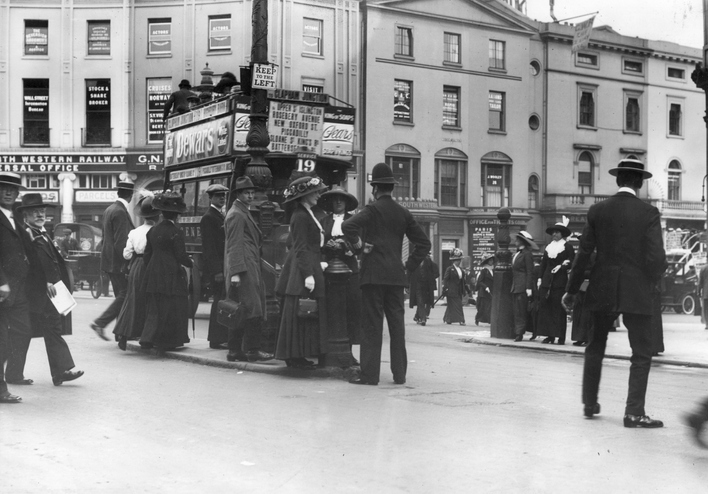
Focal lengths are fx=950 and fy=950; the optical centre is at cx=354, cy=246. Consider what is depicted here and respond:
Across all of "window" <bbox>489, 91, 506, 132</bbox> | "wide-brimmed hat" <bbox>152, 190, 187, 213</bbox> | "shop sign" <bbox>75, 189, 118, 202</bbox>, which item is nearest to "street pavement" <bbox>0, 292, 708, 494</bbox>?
"wide-brimmed hat" <bbox>152, 190, 187, 213</bbox>

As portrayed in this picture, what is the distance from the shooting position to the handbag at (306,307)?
9438 millimetres

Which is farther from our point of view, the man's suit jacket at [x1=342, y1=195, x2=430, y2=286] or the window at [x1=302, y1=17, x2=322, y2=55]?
the window at [x1=302, y1=17, x2=322, y2=55]

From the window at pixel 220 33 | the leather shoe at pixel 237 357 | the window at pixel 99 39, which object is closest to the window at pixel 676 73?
the window at pixel 220 33

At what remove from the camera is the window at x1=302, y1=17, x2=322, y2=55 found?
40469 millimetres

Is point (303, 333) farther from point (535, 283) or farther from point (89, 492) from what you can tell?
point (535, 283)

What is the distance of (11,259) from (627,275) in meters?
Answer: 5.18

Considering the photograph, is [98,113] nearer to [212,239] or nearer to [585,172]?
[585,172]

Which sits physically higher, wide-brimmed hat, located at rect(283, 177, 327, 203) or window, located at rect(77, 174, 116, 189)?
window, located at rect(77, 174, 116, 189)

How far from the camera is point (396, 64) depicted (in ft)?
140

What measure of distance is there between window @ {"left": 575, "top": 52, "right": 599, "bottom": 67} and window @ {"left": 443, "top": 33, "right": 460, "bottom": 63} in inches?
296

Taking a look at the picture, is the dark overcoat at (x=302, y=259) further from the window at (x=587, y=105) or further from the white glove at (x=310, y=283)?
the window at (x=587, y=105)

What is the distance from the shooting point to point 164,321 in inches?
452

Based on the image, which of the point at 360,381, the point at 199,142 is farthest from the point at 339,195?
the point at 199,142

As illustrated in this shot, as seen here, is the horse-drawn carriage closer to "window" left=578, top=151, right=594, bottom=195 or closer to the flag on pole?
the flag on pole
